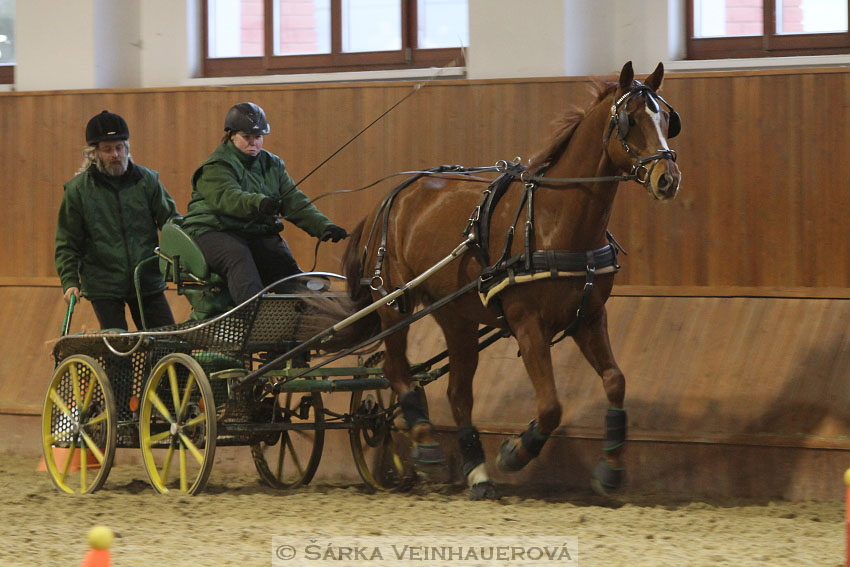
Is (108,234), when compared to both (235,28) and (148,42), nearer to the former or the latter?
(148,42)

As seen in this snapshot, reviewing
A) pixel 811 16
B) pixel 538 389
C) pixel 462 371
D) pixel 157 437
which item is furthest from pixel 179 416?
pixel 811 16

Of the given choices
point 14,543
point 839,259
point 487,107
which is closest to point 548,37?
point 487,107

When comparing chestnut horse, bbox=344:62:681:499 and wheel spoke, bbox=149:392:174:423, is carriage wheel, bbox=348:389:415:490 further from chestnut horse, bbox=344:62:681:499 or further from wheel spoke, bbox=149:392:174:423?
wheel spoke, bbox=149:392:174:423

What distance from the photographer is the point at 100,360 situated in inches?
244

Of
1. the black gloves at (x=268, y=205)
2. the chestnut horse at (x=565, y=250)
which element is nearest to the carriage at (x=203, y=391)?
the black gloves at (x=268, y=205)

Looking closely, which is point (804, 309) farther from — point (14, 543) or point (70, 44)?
point (70, 44)

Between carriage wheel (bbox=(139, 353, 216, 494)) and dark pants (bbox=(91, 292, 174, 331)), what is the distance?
476mm

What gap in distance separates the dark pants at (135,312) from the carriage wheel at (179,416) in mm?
476

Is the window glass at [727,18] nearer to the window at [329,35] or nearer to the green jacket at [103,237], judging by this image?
the window at [329,35]

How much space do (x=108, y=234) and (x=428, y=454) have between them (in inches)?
80.5

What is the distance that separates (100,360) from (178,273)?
787 mm

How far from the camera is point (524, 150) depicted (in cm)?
726

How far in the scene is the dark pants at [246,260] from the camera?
5609mm

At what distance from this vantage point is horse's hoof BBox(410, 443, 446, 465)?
17.9 feet
